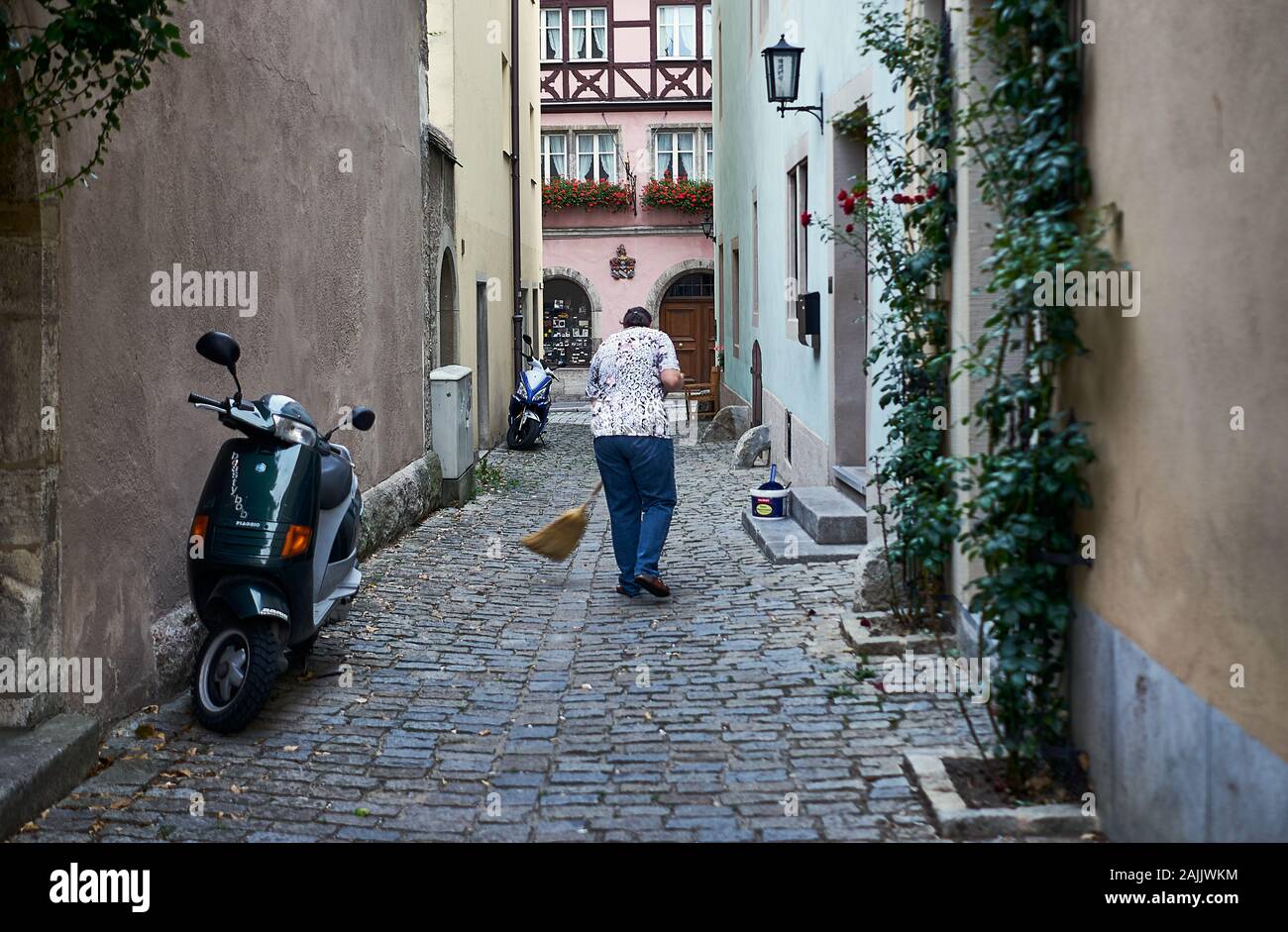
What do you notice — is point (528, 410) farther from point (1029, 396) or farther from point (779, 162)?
point (1029, 396)

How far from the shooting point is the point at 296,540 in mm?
5645

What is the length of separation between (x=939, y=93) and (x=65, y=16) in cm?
342

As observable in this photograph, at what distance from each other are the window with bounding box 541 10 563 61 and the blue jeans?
27.8 metres

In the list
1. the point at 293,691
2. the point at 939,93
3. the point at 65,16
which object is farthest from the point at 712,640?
the point at 65,16

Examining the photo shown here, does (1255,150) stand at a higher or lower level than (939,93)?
lower

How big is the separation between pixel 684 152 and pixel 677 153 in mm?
168

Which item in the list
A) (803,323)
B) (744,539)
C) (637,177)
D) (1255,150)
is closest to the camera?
(1255,150)

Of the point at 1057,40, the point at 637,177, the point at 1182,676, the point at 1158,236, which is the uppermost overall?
the point at 637,177

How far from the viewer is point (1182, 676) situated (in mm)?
3369

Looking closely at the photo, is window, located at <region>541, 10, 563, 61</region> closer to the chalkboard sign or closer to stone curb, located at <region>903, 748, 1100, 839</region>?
the chalkboard sign

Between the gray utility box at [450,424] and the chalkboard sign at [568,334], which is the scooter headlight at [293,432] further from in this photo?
the chalkboard sign at [568,334]

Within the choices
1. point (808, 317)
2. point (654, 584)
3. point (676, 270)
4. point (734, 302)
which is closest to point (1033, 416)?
point (654, 584)

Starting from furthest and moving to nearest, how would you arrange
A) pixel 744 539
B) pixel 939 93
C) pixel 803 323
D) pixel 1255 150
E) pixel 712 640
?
pixel 803 323 < pixel 744 539 < pixel 712 640 < pixel 939 93 < pixel 1255 150
